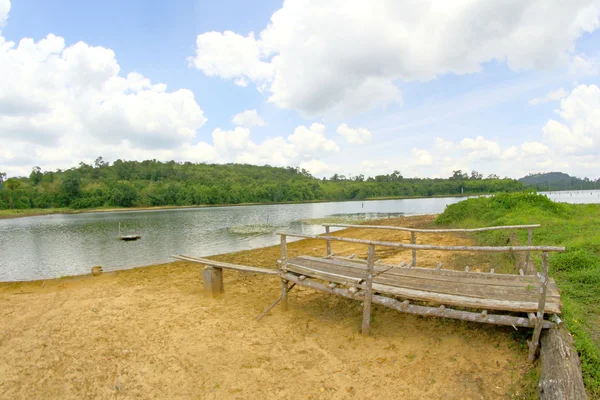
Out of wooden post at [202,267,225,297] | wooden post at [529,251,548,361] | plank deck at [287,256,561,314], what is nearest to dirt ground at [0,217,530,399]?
wooden post at [529,251,548,361]

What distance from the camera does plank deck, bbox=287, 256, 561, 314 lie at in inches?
183

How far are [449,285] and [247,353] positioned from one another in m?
3.92

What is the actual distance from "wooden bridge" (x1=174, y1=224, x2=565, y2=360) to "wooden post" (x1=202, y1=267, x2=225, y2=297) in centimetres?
198

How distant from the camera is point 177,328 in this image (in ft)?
22.6

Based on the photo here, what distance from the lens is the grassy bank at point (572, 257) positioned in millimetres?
4158

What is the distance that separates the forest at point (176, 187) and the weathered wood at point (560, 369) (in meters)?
104

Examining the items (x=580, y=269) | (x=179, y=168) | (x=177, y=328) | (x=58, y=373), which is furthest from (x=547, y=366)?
(x=179, y=168)

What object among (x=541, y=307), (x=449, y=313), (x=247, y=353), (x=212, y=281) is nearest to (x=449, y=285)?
(x=449, y=313)

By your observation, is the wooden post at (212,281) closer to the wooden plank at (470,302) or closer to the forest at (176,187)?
the wooden plank at (470,302)

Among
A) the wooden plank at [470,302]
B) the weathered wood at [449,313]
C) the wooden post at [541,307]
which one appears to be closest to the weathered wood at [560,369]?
the wooden post at [541,307]

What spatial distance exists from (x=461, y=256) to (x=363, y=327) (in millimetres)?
7321

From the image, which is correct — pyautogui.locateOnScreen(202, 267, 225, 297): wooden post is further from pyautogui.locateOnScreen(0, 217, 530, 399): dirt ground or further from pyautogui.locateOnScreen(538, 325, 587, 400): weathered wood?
pyautogui.locateOnScreen(538, 325, 587, 400): weathered wood

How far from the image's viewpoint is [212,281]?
29.5 feet

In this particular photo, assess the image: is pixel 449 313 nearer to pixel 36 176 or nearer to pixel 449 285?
pixel 449 285
